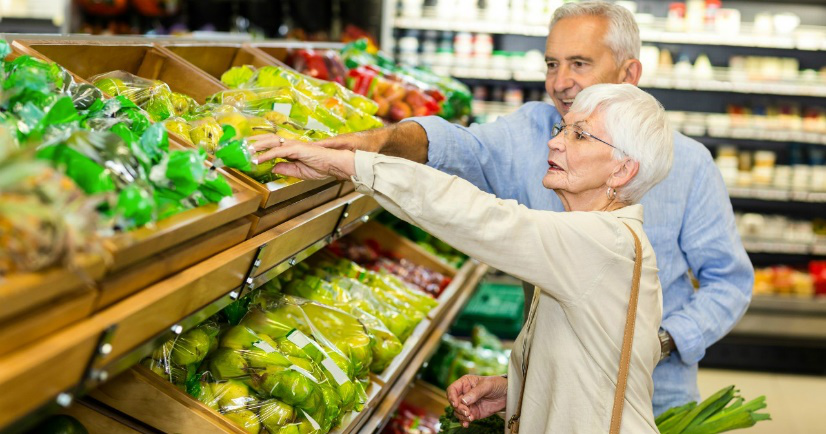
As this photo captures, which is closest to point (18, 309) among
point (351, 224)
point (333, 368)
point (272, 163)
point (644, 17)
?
point (272, 163)

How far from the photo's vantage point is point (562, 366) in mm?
1691

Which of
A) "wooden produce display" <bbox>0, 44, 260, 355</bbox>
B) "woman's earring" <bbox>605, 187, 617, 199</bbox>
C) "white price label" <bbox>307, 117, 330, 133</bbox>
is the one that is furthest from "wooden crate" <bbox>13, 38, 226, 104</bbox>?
"woman's earring" <bbox>605, 187, 617, 199</bbox>

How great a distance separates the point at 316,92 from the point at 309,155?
94cm

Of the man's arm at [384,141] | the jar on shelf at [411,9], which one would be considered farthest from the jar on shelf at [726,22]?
the man's arm at [384,141]

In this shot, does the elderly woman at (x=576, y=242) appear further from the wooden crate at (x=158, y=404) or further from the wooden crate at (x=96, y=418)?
the wooden crate at (x=96, y=418)

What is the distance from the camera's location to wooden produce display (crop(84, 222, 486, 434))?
5.50 ft

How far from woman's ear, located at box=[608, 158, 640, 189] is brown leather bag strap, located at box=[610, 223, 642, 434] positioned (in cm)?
17

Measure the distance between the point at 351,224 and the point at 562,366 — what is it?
0.90m

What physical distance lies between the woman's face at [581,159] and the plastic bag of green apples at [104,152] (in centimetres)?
70

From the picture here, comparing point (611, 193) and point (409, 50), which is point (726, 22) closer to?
point (409, 50)

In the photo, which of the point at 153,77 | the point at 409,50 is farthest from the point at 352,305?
the point at 409,50

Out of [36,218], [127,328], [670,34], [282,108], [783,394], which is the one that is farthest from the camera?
[670,34]

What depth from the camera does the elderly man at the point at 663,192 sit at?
8.03ft

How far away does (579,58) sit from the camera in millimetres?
2447
